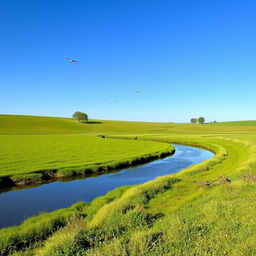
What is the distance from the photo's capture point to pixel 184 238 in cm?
585

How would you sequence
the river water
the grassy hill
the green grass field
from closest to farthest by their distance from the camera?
the green grass field < the river water < the grassy hill

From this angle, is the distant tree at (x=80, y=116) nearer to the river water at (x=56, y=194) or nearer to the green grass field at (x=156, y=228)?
the river water at (x=56, y=194)

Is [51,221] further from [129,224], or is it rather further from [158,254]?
[158,254]

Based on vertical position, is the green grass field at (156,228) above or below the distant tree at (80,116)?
below

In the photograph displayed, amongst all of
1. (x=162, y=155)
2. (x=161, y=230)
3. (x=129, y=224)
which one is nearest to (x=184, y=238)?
(x=161, y=230)

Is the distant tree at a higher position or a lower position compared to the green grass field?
higher

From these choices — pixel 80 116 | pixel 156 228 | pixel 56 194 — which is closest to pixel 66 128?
pixel 80 116

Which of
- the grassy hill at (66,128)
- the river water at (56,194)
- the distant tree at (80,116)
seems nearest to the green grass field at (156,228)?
the river water at (56,194)

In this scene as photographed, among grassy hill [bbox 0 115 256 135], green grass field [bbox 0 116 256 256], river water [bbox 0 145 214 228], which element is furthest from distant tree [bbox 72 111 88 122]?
green grass field [bbox 0 116 256 256]

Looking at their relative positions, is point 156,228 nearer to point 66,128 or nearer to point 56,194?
point 56,194

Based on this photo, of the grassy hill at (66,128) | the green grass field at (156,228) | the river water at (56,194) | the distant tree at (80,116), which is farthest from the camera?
the distant tree at (80,116)

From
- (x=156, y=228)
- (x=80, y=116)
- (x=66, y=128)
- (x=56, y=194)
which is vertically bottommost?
(x=56, y=194)

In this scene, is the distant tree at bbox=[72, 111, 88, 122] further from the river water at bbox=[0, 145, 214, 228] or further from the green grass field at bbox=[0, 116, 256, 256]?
the green grass field at bbox=[0, 116, 256, 256]

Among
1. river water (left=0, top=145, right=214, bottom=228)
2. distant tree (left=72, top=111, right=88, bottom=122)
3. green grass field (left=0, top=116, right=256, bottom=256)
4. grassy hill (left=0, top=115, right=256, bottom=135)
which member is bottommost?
river water (left=0, top=145, right=214, bottom=228)
